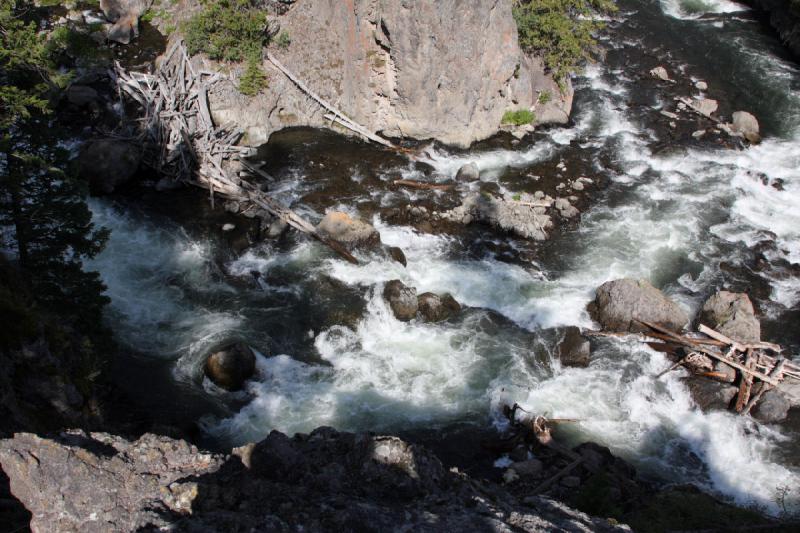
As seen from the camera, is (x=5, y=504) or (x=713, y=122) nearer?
(x=5, y=504)

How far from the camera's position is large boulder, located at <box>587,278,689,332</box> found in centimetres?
1944

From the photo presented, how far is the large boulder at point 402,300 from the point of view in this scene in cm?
1928

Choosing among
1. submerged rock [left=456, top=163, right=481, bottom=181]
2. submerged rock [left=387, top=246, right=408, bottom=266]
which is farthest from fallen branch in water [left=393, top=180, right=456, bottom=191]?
submerged rock [left=387, top=246, right=408, bottom=266]

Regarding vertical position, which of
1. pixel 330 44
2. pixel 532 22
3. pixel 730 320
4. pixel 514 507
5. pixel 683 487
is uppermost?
pixel 532 22

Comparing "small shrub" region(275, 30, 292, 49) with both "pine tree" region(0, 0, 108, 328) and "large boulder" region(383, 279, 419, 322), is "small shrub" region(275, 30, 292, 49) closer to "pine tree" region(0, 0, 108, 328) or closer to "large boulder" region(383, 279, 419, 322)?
"pine tree" region(0, 0, 108, 328)

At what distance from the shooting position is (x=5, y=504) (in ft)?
23.9

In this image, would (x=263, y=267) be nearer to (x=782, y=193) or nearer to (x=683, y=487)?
(x=683, y=487)

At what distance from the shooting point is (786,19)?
122ft

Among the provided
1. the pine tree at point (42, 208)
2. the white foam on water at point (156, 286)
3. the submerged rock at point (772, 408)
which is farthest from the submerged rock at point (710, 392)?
the pine tree at point (42, 208)

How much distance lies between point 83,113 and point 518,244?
19.4 metres

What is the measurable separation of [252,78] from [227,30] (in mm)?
2437

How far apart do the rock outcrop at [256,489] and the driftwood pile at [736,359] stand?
35.5 ft

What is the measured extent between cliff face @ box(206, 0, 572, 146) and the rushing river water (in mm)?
1465

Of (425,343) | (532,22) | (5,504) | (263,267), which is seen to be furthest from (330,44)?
(5,504)
